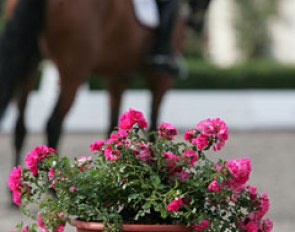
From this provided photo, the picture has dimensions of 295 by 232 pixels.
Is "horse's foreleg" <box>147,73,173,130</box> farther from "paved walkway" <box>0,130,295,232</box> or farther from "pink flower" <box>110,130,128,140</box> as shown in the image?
"pink flower" <box>110,130,128,140</box>

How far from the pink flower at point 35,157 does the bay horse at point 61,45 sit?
171 inches

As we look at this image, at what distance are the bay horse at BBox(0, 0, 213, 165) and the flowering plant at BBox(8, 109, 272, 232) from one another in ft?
14.3

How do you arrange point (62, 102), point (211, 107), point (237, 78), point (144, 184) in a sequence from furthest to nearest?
point (237, 78), point (211, 107), point (62, 102), point (144, 184)

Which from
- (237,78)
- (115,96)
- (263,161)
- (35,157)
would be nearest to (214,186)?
(35,157)

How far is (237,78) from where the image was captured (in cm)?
1931

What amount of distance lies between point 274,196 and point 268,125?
9790mm

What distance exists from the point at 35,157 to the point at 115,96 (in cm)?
685

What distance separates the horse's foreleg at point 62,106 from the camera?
309 inches

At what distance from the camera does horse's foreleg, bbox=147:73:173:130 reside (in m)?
9.72

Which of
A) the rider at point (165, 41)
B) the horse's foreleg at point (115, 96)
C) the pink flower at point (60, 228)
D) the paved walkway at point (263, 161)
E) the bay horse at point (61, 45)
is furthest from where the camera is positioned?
the horse's foreleg at point (115, 96)

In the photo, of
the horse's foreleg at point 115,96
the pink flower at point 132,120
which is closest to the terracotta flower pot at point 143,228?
the pink flower at point 132,120

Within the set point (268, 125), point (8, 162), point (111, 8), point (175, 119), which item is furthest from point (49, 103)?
point (111, 8)

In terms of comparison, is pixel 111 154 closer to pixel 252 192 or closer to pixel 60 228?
pixel 60 228

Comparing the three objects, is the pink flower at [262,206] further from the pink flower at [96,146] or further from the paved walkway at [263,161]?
the paved walkway at [263,161]
